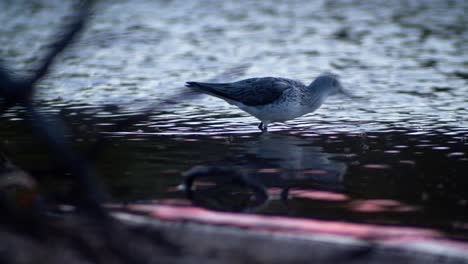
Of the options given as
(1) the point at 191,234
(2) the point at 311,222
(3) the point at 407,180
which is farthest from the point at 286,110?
(1) the point at 191,234

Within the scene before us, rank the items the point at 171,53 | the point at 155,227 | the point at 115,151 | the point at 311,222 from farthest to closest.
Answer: the point at 171,53, the point at 115,151, the point at 311,222, the point at 155,227

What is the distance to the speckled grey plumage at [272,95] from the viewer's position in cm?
1030

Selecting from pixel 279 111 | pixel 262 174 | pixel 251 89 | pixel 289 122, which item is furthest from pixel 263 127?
pixel 262 174

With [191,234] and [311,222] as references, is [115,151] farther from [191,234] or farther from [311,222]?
[191,234]

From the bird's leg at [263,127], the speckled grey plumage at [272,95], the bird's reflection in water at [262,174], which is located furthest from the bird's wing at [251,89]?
the bird's reflection in water at [262,174]

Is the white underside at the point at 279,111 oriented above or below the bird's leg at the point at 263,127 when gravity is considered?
above

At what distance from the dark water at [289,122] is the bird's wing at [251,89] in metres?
0.33

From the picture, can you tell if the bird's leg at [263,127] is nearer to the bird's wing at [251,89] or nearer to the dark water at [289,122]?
the dark water at [289,122]

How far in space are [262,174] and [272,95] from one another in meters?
2.83

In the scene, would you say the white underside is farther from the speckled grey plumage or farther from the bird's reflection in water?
the bird's reflection in water

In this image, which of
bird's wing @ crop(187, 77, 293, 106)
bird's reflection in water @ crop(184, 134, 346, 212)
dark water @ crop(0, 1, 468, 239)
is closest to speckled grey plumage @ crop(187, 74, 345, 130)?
bird's wing @ crop(187, 77, 293, 106)

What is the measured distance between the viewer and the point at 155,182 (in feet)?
24.1

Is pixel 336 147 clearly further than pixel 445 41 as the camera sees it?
No

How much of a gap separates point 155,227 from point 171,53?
1127 cm
